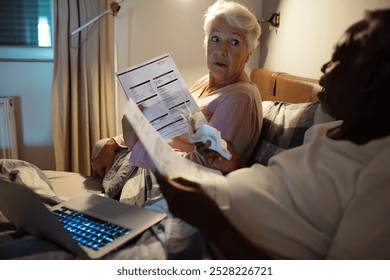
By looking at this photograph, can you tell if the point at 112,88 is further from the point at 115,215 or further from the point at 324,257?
the point at 324,257

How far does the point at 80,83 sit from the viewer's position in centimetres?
130

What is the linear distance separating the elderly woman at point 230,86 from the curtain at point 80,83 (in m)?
0.51

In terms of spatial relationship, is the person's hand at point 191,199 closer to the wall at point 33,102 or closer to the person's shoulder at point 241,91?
the person's shoulder at point 241,91

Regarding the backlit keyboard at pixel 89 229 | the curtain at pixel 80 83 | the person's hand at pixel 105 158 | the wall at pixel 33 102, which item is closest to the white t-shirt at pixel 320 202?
the backlit keyboard at pixel 89 229

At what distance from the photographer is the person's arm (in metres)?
0.44

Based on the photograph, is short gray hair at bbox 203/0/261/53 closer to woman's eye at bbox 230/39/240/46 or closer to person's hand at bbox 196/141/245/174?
woman's eye at bbox 230/39/240/46

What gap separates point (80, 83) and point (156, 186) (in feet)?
2.36

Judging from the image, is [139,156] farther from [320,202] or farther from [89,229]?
[320,202]

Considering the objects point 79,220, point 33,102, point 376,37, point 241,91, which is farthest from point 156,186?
point 33,102

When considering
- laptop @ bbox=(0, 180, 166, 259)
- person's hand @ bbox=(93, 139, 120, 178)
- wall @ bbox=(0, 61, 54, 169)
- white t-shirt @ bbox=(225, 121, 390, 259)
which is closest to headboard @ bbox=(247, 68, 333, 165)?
white t-shirt @ bbox=(225, 121, 390, 259)

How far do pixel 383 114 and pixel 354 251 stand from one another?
178 millimetres

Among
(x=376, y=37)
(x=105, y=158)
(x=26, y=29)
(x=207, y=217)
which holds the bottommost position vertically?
(x=105, y=158)

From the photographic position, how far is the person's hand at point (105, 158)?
3.69 feet
